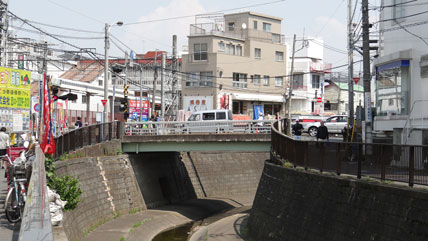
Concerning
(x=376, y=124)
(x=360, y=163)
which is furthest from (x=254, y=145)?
(x=360, y=163)

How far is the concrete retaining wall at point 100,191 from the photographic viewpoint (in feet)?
81.1

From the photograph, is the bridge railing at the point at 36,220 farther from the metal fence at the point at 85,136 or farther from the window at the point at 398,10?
the window at the point at 398,10

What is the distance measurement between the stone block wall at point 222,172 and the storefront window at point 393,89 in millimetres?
16239

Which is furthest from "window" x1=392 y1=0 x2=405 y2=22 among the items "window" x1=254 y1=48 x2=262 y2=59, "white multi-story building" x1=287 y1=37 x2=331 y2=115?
"white multi-story building" x1=287 y1=37 x2=331 y2=115

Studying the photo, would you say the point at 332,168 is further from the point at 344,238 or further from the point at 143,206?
the point at 143,206

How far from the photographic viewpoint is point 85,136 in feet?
104

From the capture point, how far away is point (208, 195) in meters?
43.1

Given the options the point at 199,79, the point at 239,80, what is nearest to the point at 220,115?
the point at 199,79

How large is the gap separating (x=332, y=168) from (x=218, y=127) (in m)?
16.0

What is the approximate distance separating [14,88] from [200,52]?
34.4 m

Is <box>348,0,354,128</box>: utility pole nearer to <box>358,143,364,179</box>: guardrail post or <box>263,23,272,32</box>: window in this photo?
<box>358,143,364,179</box>: guardrail post

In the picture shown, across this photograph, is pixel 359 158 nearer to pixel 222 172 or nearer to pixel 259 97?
pixel 222 172

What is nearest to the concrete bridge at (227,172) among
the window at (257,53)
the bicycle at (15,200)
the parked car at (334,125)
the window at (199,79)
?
the parked car at (334,125)

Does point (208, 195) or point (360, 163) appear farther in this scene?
point (208, 195)
